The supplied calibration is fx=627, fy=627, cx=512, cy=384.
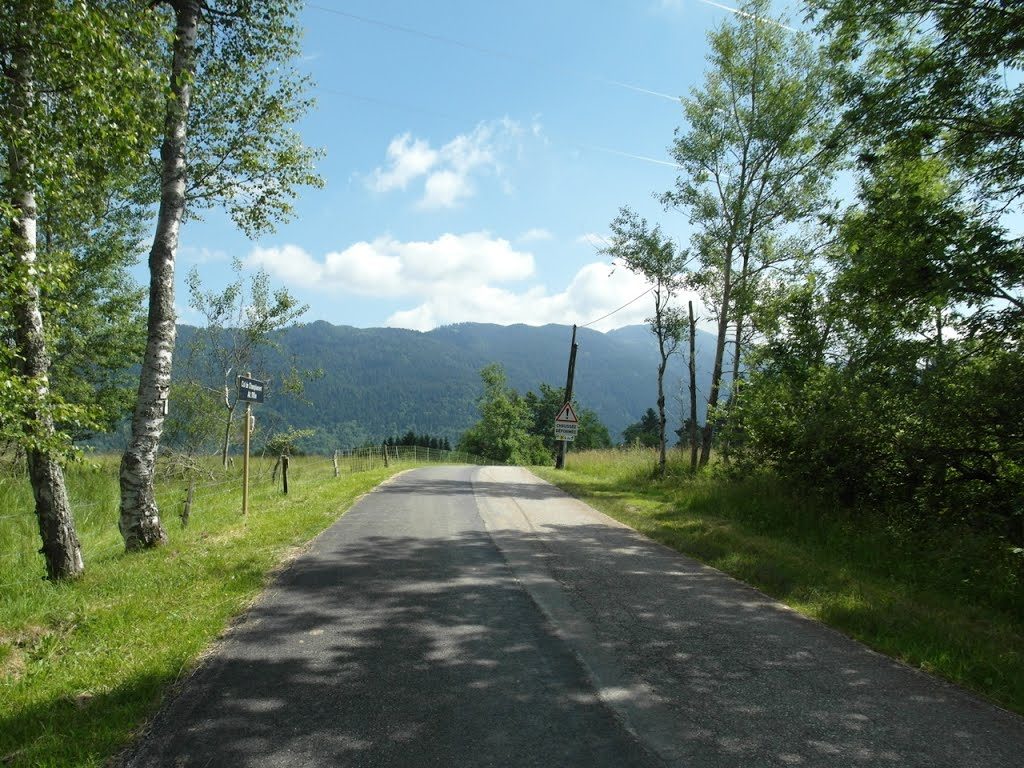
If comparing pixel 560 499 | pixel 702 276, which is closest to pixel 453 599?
pixel 560 499

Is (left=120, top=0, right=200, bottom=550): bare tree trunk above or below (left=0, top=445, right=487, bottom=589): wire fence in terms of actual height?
above

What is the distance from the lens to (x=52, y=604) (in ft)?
20.8

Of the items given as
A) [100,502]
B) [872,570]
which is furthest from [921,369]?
[100,502]

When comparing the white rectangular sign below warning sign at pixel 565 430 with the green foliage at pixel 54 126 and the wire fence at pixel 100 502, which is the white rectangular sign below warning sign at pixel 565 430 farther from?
the green foliage at pixel 54 126

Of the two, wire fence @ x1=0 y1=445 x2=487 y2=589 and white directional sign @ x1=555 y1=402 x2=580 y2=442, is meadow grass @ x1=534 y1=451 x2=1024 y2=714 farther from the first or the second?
white directional sign @ x1=555 y1=402 x2=580 y2=442

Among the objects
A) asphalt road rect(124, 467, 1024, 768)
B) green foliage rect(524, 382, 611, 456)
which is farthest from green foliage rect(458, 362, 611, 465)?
asphalt road rect(124, 467, 1024, 768)

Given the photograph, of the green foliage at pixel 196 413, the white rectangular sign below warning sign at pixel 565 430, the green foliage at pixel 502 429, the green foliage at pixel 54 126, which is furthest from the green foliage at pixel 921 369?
the green foliage at pixel 502 429

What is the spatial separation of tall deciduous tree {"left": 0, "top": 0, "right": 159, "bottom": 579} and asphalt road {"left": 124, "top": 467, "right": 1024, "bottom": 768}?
279 centimetres

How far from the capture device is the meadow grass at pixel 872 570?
5.11 metres

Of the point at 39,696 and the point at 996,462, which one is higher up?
the point at 996,462

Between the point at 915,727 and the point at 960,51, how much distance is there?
9.14 metres

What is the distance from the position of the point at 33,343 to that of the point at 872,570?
34.2ft

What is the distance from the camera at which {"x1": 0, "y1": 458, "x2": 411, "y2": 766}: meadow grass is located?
3.67 metres

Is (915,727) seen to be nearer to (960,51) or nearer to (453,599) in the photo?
(453,599)
